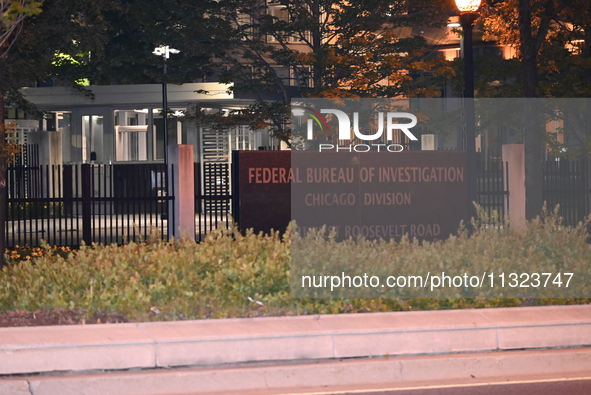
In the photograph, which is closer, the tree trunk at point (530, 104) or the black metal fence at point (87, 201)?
the black metal fence at point (87, 201)

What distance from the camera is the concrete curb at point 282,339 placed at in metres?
7.23

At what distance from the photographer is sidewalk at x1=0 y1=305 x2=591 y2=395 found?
7113 mm

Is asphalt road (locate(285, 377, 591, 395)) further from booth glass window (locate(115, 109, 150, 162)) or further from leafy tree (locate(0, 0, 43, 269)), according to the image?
booth glass window (locate(115, 109, 150, 162))

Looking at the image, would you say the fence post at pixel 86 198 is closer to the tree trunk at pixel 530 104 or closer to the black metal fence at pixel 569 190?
the tree trunk at pixel 530 104

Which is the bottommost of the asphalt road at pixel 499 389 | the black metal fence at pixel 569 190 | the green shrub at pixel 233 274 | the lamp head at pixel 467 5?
the asphalt road at pixel 499 389

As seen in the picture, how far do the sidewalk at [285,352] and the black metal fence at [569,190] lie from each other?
39.7ft

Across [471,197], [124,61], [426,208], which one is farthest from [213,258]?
[124,61]

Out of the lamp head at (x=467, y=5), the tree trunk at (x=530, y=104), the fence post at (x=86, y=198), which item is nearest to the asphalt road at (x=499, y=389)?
the lamp head at (x=467, y=5)

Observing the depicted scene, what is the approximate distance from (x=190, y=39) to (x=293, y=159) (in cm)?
1515

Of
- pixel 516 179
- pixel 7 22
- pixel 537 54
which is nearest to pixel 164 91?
pixel 537 54

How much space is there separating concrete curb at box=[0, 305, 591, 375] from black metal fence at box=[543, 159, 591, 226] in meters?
12.0

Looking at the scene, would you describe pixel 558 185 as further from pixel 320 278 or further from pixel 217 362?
pixel 217 362

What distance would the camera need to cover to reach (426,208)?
15.7 m

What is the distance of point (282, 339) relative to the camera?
298 inches
